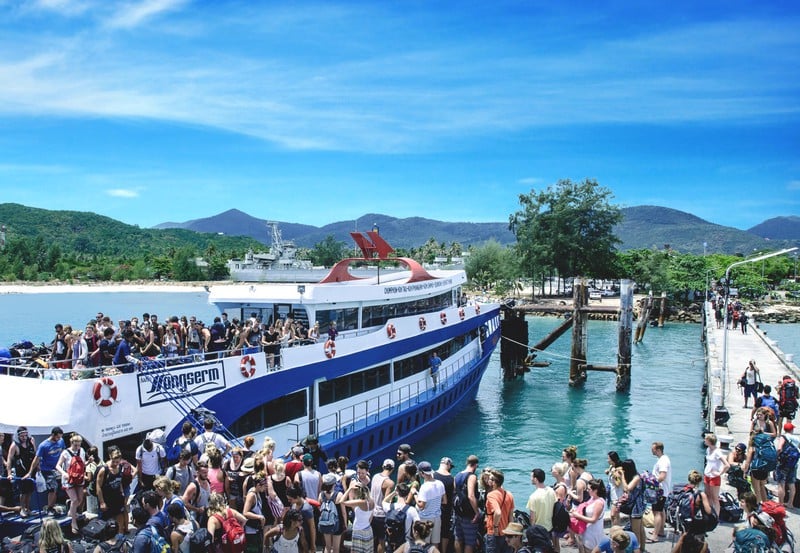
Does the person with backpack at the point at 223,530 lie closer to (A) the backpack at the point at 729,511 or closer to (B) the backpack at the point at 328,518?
(B) the backpack at the point at 328,518

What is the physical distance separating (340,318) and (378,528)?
29.5ft

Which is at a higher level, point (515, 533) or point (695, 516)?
point (515, 533)

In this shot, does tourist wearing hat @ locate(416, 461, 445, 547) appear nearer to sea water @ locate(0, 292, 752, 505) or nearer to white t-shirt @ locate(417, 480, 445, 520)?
white t-shirt @ locate(417, 480, 445, 520)

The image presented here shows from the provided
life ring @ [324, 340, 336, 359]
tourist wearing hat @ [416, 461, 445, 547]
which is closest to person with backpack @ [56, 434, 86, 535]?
tourist wearing hat @ [416, 461, 445, 547]

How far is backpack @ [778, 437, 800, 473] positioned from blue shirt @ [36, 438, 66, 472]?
418 inches

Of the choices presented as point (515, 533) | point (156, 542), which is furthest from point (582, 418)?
point (156, 542)

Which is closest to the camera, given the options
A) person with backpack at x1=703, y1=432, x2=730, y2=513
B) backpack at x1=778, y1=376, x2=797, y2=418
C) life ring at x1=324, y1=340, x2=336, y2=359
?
person with backpack at x1=703, y1=432, x2=730, y2=513

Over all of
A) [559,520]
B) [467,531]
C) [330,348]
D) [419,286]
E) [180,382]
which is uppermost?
[419,286]

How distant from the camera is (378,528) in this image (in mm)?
8273

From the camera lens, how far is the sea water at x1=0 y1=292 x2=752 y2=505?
20.3m

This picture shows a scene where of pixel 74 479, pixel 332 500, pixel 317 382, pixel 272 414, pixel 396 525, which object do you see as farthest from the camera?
pixel 317 382

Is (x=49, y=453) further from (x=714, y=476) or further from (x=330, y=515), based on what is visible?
(x=714, y=476)

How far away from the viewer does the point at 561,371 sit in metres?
35.4

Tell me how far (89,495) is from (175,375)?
9.51 ft
